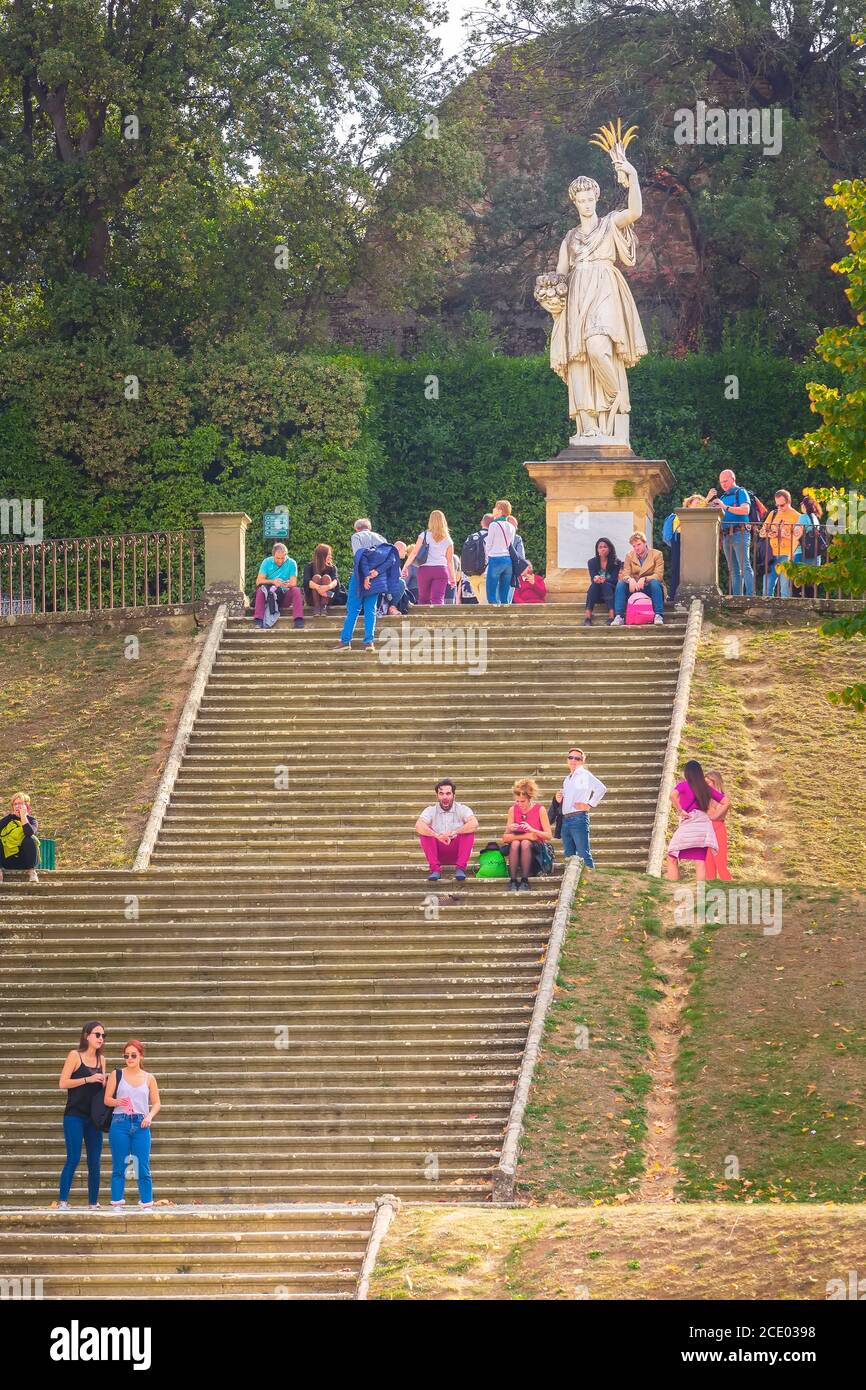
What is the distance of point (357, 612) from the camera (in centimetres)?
2823

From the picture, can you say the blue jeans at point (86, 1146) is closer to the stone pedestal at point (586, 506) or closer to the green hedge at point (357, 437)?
the stone pedestal at point (586, 506)

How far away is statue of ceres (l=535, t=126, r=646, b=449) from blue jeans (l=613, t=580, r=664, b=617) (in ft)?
10.6

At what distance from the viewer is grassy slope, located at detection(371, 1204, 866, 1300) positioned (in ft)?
48.5

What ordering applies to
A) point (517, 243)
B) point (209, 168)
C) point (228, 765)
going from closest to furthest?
point (228, 765) → point (209, 168) → point (517, 243)

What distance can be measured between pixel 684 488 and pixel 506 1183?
22126 mm

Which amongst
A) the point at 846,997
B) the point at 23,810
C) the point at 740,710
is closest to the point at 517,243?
the point at 740,710

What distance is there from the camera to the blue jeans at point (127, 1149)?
17844 mm

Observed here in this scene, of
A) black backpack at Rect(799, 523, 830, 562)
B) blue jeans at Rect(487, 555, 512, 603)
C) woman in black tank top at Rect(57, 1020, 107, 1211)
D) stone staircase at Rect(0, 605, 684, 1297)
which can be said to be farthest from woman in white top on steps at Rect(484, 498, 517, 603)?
woman in black tank top at Rect(57, 1020, 107, 1211)

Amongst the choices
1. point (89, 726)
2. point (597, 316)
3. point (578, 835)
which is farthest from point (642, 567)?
point (89, 726)

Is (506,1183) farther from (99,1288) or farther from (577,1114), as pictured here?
(99,1288)

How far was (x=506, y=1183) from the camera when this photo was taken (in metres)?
18.1

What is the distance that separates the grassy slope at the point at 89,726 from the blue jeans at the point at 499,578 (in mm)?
3659

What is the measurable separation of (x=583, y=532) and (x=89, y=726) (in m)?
6.84

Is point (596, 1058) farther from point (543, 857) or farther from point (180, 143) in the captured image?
point (180, 143)
